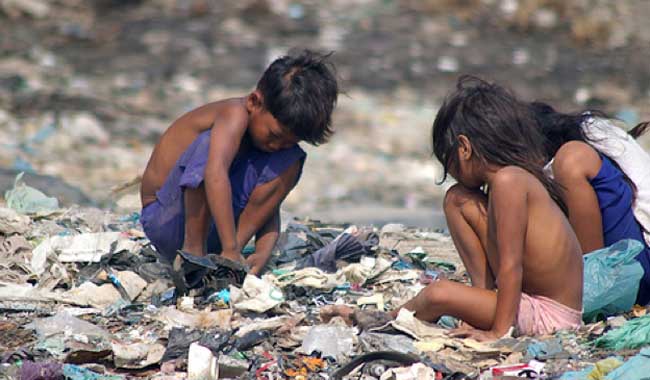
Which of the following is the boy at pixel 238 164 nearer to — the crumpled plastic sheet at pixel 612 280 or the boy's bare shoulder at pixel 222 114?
the boy's bare shoulder at pixel 222 114

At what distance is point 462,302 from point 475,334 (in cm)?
11

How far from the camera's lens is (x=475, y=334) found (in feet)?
11.1

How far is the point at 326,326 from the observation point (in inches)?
136

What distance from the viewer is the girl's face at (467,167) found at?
11.4ft

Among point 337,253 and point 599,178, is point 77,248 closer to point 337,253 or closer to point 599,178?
point 337,253

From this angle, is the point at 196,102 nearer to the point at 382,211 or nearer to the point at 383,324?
the point at 382,211

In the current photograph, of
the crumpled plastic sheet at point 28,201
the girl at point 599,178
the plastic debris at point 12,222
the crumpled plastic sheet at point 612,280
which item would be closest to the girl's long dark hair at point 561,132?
the girl at point 599,178

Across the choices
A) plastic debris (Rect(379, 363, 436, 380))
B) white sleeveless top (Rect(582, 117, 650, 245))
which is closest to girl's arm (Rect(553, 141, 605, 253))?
white sleeveless top (Rect(582, 117, 650, 245))

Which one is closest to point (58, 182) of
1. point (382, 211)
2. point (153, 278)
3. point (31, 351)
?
point (382, 211)

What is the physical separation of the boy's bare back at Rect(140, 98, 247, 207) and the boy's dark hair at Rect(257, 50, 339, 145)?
151mm

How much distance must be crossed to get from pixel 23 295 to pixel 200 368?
1139 millimetres

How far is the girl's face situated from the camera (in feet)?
11.4

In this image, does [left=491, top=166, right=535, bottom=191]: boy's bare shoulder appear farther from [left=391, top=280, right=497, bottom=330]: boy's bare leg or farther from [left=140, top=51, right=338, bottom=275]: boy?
[left=140, top=51, right=338, bottom=275]: boy

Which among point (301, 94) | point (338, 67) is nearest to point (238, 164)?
point (301, 94)
